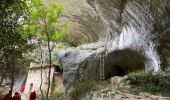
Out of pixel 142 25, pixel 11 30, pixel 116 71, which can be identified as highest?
pixel 142 25

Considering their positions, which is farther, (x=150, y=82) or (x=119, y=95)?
(x=150, y=82)

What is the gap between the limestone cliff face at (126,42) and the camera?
1161 centimetres

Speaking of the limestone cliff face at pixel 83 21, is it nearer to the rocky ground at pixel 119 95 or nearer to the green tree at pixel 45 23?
the green tree at pixel 45 23

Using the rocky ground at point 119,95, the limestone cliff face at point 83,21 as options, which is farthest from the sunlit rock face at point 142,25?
the rocky ground at point 119,95

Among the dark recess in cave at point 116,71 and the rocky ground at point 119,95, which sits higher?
the dark recess in cave at point 116,71

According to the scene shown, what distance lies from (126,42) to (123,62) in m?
3.37

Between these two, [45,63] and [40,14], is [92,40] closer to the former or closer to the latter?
[45,63]

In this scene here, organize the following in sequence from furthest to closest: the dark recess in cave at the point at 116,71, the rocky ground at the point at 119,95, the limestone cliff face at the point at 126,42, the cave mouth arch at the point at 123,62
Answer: the dark recess in cave at the point at 116,71, the cave mouth arch at the point at 123,62, the limestone cliff face at the point at 126,42, the rocky ground at the point at 119,95

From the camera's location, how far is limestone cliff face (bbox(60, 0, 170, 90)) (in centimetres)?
1161

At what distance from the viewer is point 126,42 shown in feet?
52.3

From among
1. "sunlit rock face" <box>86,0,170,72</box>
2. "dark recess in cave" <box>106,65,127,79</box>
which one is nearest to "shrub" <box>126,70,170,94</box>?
"sunlit rock face" <box>86,0,170,72</box>

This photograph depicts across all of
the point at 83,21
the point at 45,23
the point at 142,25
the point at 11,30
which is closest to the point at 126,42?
the point at 142,25

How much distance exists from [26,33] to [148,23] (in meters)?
5.06

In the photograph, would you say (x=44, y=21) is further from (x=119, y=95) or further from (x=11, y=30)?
(x=119, y=95)
